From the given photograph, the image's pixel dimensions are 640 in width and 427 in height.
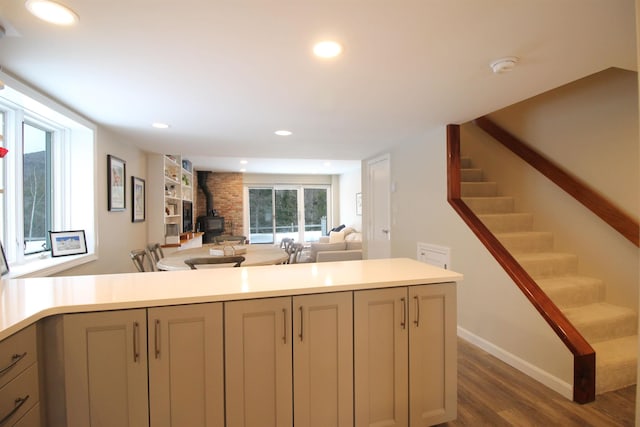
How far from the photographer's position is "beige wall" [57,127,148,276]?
300cm

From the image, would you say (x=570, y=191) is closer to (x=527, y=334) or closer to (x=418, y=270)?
(x=527, y=334)

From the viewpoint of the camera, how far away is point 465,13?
1.33 meters

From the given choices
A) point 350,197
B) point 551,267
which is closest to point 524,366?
point 551,267

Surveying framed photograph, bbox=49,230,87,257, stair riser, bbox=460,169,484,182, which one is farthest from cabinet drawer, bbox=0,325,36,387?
stair riser, bbox=460,169,484,182

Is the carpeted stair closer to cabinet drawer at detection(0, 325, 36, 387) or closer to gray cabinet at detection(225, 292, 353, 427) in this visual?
gray cabinet at detection(225, 292, 353, 427)

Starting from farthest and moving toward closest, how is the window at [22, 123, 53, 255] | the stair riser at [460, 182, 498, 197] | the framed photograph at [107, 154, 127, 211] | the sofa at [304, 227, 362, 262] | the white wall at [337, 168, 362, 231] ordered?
the white wall at [337, 168, 362, 231] < the sofa at [304, 227, 362, 262] < the stair riser at [460, 182, 498, 197] < the framed photograph at [107, 154, 127, 211] < the window at [22, 123, 53, 255]

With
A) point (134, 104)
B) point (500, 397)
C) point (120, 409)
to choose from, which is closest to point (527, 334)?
point (500, 397)

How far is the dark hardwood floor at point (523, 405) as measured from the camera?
1814mm

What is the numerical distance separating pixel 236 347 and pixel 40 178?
2.50 meters

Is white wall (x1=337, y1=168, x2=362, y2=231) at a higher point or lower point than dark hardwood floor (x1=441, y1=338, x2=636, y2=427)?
higher

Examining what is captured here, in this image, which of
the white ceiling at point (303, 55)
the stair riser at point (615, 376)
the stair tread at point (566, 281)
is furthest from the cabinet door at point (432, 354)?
the stair tread at point (566, 281)

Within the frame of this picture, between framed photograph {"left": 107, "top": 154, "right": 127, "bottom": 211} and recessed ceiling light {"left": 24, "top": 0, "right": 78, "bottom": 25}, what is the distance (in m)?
2.11

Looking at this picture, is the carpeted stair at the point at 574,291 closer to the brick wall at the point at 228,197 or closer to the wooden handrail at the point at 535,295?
the wooden handrail at the point at 535,295

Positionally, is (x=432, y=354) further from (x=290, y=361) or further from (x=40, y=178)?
(x=40, y=178)
